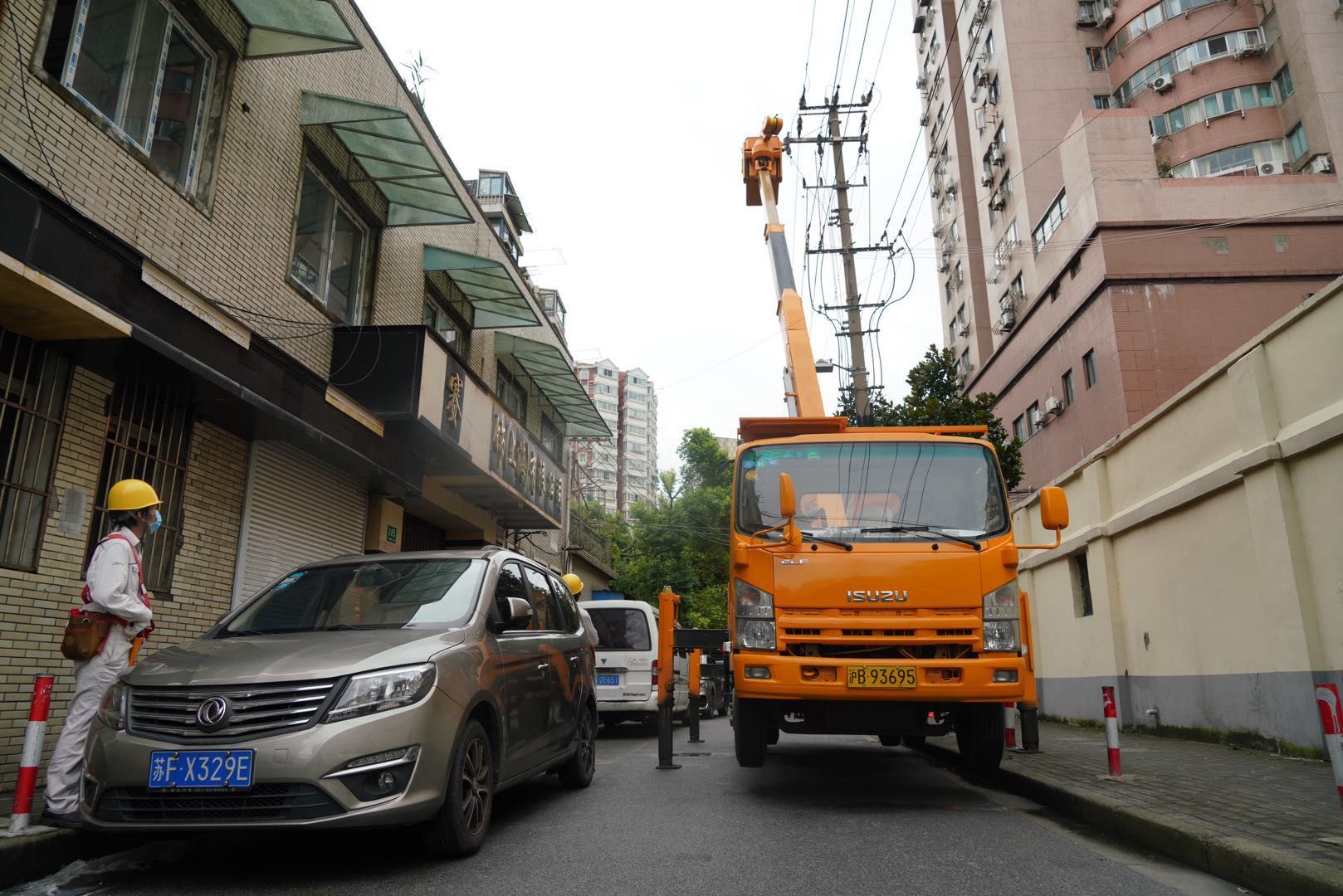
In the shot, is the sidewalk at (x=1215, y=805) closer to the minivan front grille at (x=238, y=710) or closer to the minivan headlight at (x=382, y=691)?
the minivan headlight at (x=382, y=691)

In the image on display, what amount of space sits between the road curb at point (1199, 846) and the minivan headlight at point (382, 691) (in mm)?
4000

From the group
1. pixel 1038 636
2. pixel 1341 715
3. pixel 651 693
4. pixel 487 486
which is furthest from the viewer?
pixel 1038 636

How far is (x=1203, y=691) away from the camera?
10297 mm

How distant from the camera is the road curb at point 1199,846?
152 inches

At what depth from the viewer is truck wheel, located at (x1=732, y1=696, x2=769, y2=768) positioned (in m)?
6.98

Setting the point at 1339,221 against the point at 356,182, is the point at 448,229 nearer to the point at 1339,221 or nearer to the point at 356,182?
the point at 356,182

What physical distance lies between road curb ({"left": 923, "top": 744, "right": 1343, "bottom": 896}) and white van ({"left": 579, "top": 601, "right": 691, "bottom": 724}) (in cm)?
670

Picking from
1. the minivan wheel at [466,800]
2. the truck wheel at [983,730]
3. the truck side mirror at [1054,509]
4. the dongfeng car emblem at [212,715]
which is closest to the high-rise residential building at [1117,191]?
the truck side mirror at [1054,509]

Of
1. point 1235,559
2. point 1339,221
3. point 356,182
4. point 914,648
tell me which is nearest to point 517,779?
point 914,648

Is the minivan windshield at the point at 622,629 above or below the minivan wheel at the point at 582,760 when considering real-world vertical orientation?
above

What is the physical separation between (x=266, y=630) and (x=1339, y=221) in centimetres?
2553

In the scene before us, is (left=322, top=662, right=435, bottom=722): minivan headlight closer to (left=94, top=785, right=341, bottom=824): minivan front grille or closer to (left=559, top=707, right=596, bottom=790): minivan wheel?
(left=94, top=785, right=341, bottom=824): minivan front grille

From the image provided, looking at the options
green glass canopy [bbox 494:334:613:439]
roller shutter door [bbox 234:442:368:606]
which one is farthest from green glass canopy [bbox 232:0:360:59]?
green glass canopy [bbox 494:334:613:439]

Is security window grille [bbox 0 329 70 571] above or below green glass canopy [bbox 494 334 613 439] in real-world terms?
below
